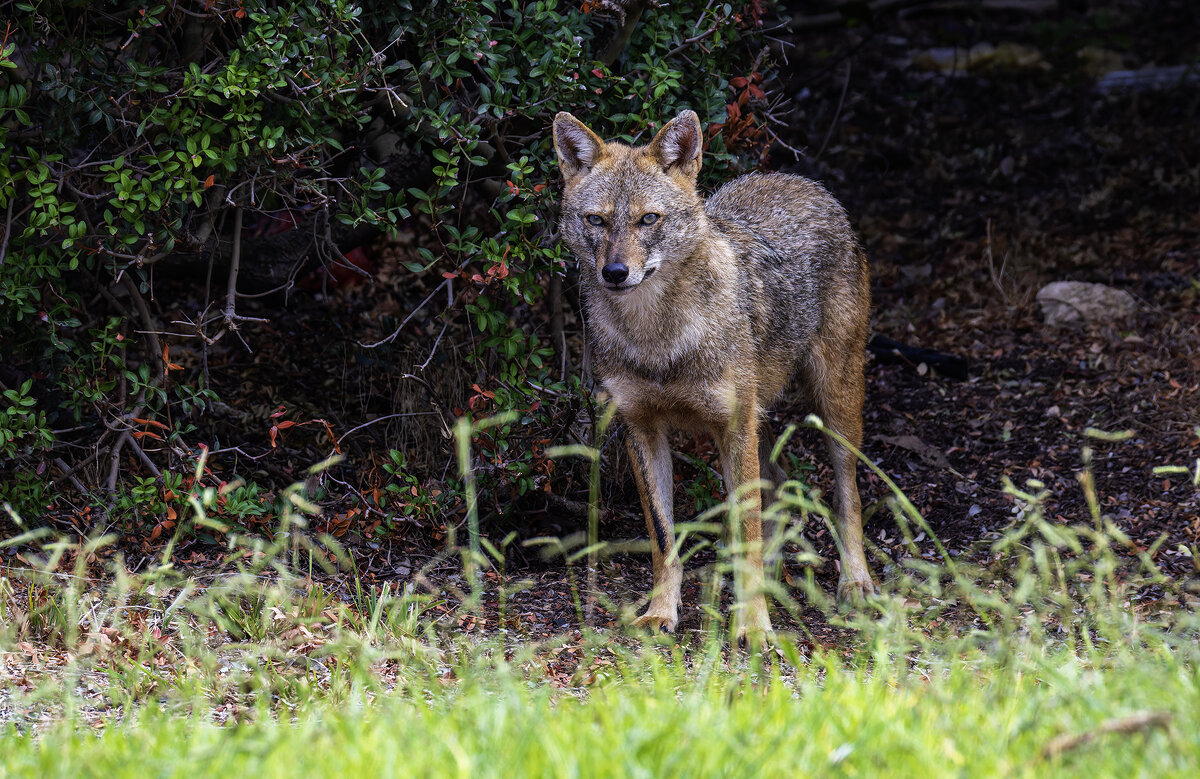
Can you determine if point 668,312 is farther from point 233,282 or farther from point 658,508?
point 233,282

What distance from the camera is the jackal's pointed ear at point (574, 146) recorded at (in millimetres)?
5062

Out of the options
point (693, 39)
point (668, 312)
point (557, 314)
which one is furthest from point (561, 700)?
point (693, 39)

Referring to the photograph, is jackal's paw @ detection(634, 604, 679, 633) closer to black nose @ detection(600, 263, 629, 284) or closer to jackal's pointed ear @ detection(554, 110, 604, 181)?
black nose @ detection(600, 263, 629, 284)

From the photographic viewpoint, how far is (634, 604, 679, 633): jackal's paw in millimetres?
5121

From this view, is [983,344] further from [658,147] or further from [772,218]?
[658,147]

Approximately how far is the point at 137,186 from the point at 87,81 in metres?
0.50

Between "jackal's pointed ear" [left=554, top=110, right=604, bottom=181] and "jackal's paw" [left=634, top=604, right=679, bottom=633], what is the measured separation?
6.53ft

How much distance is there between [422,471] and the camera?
246 inches

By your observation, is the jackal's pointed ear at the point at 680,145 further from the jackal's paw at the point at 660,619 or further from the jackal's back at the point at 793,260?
the jackal's paw at the point at 660,619

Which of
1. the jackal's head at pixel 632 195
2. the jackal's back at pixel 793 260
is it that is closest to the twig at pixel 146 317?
the jackal's head at pixel 632 195

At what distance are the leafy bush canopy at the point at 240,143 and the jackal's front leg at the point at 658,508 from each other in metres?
0.67

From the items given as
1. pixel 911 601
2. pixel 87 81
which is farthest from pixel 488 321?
pixel 911 601

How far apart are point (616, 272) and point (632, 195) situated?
0.49m

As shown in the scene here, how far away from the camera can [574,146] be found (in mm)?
5191
